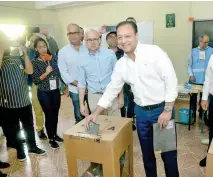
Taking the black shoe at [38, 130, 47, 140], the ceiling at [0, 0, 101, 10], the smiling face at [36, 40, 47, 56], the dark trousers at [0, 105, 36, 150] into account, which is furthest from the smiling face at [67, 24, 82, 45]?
the ceiling at [0, 0, 101, 10]

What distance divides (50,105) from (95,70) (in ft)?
2.92

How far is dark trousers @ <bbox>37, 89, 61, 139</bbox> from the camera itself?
2648 mm

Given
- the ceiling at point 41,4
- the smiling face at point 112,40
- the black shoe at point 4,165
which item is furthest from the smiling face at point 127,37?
the ceiling at point 41,4

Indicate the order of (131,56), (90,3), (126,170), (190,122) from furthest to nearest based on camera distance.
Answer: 1. (90,3)
2. (190,122)
3. (126,170)
4. (131,56)

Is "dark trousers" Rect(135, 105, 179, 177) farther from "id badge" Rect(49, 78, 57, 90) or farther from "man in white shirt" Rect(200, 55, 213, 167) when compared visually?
"id badge" Rect(49, 78, 57, 90)

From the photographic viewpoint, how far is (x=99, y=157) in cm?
161

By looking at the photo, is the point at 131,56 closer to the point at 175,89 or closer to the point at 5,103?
the point at 175,89

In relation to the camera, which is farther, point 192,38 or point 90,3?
point 90,3

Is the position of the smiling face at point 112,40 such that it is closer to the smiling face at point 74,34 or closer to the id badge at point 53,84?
the smiling face at point 74,34

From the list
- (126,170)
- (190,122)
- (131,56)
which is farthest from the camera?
(190,122)

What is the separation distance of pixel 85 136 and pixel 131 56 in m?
→ 0.68

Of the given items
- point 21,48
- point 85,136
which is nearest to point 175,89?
point 85,136

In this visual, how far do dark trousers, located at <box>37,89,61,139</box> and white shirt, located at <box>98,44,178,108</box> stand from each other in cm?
130

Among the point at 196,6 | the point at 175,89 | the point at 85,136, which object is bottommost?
the point at 85,136
